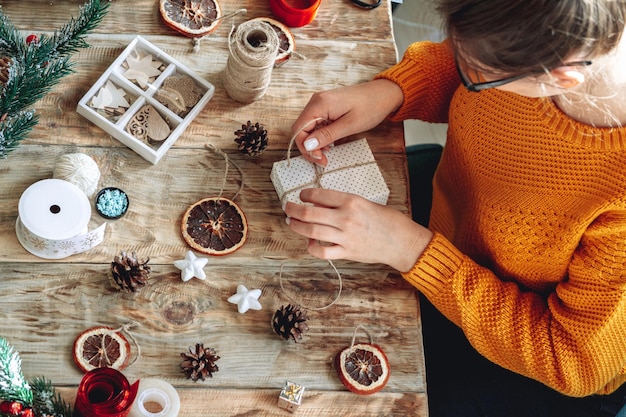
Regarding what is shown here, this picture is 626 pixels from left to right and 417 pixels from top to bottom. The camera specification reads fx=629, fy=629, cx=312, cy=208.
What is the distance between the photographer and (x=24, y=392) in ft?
2.81

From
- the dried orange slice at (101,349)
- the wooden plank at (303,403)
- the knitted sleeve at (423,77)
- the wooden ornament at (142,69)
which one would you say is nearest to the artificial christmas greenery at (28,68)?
the wooden ornament at (142,69)

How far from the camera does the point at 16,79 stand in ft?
3.21

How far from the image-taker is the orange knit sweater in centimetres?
103

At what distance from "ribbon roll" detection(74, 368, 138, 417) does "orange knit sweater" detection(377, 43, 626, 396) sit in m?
0.52

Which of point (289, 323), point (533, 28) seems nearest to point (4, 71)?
point (289, 323)

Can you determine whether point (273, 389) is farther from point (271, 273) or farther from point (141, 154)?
point (141, 154)

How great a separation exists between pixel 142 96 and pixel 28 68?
0.22 metres

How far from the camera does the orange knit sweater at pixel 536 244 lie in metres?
1.03

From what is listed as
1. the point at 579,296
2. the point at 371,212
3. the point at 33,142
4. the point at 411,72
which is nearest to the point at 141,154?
the point at 33,142

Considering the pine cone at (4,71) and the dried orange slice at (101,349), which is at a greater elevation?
the pine cone at (4,71)

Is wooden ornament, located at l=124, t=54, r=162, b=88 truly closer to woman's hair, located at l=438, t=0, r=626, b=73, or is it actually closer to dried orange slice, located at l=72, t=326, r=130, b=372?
dried orange slice, located at l=72, t=326, r=130, b=372

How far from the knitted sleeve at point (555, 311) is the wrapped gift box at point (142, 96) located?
1.66 ft

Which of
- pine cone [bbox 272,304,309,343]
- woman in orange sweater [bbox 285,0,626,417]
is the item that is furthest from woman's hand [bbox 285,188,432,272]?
pine cone [bbox 272,304,309,343]

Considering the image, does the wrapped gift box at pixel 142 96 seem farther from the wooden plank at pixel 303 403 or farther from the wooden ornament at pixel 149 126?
the wooden plank at pixel 303 403
